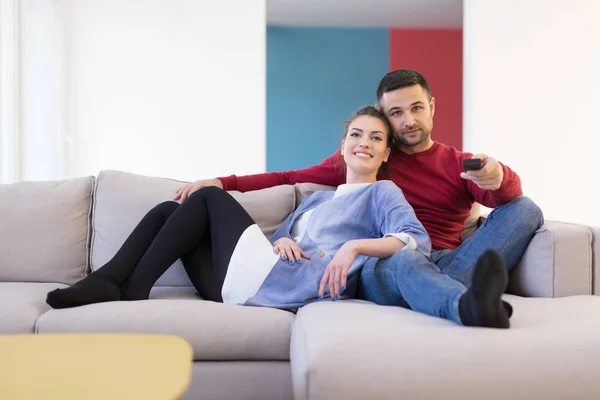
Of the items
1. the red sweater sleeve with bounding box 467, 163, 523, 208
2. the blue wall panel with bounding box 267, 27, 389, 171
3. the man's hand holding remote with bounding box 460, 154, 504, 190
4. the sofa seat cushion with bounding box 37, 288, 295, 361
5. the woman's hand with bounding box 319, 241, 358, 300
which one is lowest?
the sofa seat cushion with bounding box 37, 288, 295, 361

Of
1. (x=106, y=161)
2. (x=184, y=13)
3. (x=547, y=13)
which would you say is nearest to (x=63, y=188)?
(x=106, y=161)

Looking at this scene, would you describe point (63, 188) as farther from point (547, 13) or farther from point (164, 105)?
point (547, 13)

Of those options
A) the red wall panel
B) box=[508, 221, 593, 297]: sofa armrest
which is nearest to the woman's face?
box=[508, 221, 593, 297]: sofa armrest

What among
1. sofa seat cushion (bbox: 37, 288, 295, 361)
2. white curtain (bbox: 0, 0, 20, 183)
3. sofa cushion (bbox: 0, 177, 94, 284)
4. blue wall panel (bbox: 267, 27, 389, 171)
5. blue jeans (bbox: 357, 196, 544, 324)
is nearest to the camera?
blue jeans (bbox: 357, 196, 544, 324)

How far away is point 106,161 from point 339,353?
431cm

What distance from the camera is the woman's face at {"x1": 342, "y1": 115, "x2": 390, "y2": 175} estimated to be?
6.99 ft

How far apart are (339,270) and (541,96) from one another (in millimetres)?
4115

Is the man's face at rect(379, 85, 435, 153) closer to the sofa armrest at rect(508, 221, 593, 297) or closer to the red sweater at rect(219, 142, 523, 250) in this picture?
the red sweater at rect(219, 142, 523, 250)

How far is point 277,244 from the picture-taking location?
1977mm

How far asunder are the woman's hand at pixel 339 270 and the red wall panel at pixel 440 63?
5397mm

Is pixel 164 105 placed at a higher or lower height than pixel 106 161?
higher

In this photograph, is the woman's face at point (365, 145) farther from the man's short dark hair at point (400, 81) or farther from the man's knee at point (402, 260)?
the man's knee at point (402, 260)

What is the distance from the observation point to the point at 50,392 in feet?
2.80

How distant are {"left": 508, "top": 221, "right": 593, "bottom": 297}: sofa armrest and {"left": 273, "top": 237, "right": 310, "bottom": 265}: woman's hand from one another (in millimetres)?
683
